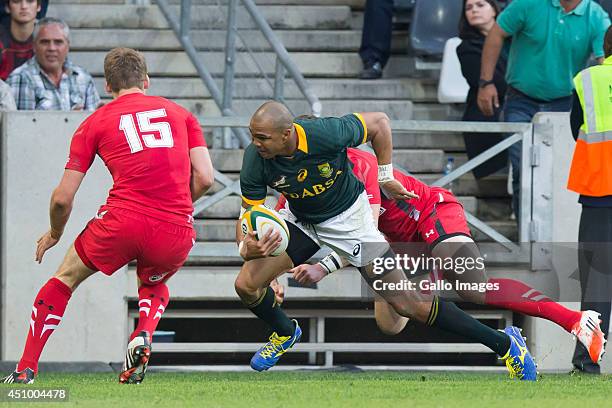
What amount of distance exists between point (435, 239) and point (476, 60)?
3.23 metres

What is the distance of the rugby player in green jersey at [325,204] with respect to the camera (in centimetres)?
802

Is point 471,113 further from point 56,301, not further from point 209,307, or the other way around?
point 56,301

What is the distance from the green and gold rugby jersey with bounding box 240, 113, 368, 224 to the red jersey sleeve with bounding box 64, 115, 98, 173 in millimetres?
890

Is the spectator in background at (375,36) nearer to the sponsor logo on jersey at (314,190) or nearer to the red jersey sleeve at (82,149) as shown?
the sponsor logo on jersey at (314,190)

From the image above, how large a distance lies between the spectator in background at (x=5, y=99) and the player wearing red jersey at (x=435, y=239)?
2752 mm

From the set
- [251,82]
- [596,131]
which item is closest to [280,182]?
[596,131]

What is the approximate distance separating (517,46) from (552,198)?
4.46ft

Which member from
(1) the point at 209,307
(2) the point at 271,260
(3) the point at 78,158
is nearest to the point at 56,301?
(3) the point at 78,158

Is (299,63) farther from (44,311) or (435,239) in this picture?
(44,311)

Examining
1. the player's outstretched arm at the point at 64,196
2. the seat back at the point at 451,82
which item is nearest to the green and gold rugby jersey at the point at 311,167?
the player's outstretched arm at the point at 64,196

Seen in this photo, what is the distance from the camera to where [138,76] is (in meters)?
8.15

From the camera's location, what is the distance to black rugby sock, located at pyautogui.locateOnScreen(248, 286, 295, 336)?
8.91 metres

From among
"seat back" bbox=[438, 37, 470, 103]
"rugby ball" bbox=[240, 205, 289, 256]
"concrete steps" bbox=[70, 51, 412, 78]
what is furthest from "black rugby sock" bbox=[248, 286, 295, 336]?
"seat back" bbox=[438, 37, 470, 103]

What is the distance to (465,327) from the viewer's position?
27.4ft
